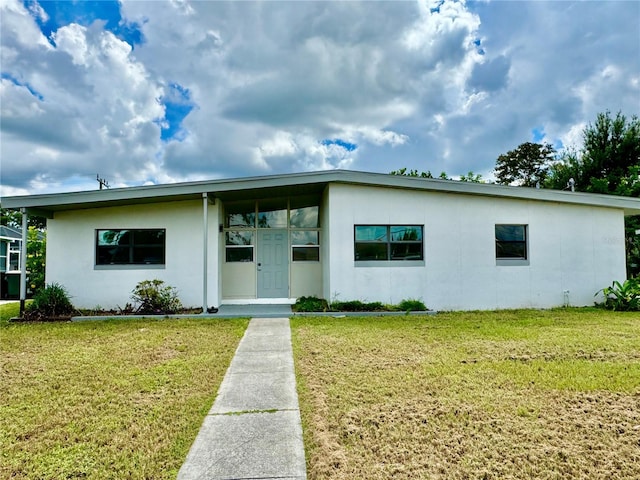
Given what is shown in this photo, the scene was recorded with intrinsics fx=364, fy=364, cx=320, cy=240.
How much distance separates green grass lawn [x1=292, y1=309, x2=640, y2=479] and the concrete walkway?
0.48ft

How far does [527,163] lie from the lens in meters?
30.7

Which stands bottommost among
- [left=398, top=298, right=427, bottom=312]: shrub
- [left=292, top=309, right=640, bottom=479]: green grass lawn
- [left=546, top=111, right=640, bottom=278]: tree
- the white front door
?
[left=292, top=309, right=640, bottom=479]: green grass lawn

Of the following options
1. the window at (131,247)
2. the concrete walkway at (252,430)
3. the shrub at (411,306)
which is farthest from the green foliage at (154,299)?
the shrub at (411,306)

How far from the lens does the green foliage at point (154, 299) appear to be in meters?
9.01

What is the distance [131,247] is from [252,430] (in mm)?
8278

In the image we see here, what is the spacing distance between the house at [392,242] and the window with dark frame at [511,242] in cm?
3

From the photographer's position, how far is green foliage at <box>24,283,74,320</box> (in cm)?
867

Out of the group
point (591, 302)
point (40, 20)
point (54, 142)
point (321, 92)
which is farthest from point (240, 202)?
point (591, 302)

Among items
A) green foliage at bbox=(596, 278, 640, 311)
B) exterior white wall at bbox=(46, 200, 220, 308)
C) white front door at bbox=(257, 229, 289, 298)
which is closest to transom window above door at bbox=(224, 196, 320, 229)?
white front door at bbox=(257, 229, 289, 298)

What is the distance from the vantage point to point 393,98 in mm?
14211

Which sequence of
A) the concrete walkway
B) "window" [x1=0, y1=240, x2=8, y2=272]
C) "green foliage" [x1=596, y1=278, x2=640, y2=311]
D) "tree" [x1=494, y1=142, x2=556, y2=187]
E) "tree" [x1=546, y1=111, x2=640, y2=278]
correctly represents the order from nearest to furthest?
the concrete walkway → "green foliage" [x1=596, y1=278, x2=640, y2=311] → "tree" [x1=546, y1=111, x2=640, y2=278] → "window" [x1=0, y1=240, x2=8, y2=272] → "tree" [x1=494, y1=142, x2=556, y2=187]

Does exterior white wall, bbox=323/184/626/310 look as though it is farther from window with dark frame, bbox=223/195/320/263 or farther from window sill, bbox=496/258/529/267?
window with dark frame, bbox=223/195/320/263

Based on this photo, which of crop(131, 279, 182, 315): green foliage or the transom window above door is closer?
crop(131, 279, 182, 315): green foliage

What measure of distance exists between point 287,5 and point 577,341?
10777mm
